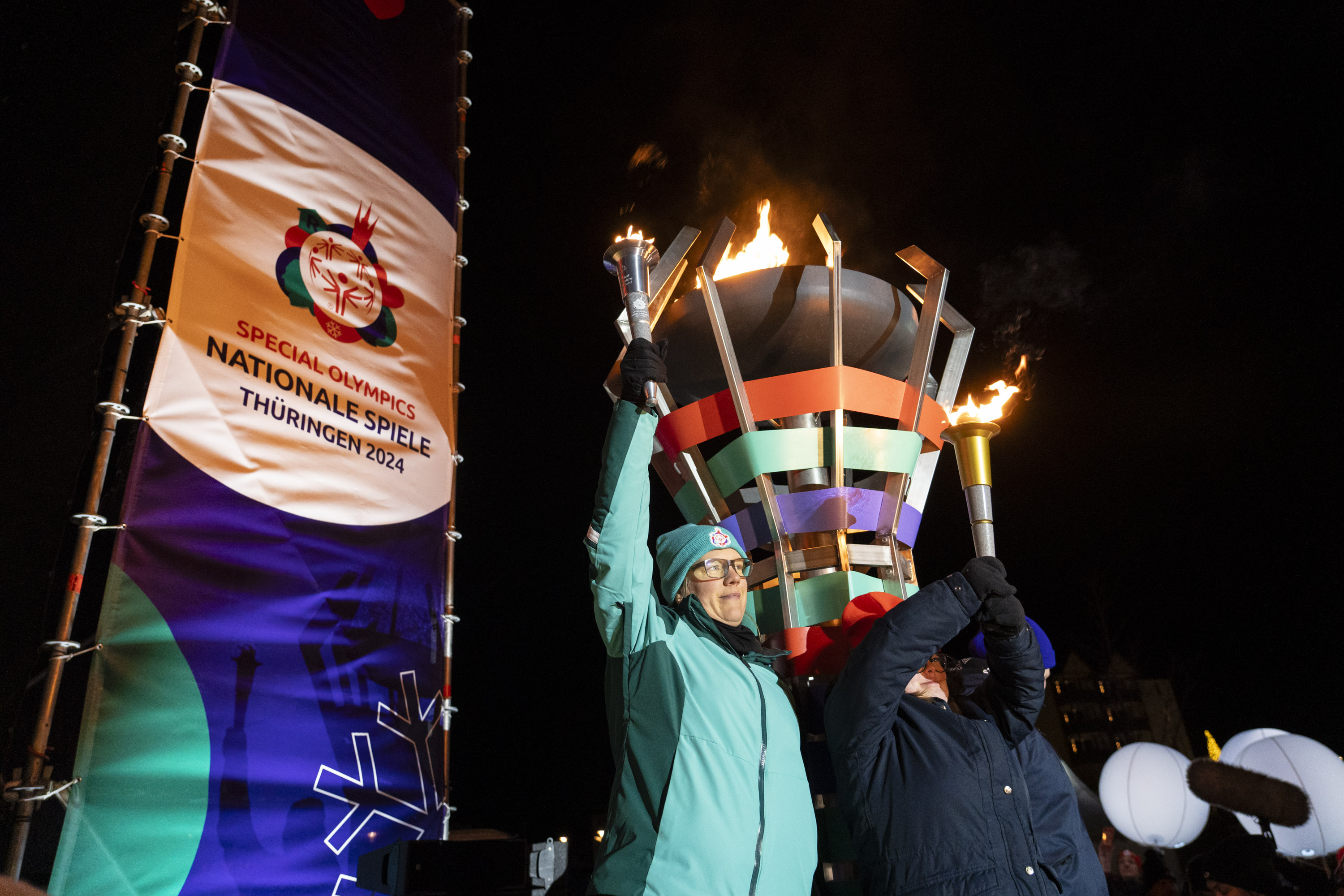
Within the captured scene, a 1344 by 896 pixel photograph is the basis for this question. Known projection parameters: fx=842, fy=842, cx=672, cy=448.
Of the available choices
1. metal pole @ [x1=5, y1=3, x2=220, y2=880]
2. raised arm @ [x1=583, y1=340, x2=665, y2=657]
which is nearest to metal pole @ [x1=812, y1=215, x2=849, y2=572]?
raised arm @ [x1=583, y1=340, x2=665, y2=657]

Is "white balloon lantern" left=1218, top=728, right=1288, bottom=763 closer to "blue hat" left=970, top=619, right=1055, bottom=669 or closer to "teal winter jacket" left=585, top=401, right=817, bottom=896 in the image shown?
"blue hat" left=970, top=619, right=1055, bottom=669

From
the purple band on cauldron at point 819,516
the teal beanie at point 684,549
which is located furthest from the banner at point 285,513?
the teal beanie at point 684,549

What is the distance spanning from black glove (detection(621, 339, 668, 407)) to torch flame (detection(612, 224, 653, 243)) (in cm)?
65

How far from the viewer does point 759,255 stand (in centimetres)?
517

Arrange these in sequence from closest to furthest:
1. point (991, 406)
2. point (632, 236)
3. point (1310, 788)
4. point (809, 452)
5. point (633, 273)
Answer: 1. point (633, 273)
2. point (632, 236)
3. point (809, 452)
4. point (991, 406)
5. point (1310, 788)

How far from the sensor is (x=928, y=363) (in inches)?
168

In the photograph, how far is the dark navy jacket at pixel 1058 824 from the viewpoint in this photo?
2.68m

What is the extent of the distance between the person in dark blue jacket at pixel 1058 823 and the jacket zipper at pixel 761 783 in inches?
33.6

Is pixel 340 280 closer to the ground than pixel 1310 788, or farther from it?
farther from it

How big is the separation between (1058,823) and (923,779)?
0.61 m

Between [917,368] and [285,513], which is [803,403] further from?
[285,513]

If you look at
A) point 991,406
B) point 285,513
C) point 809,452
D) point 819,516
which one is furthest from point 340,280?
point 991,406

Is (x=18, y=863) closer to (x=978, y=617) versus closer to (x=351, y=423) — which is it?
(x=351, y=423)

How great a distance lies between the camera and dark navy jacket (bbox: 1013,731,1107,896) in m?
2.68
